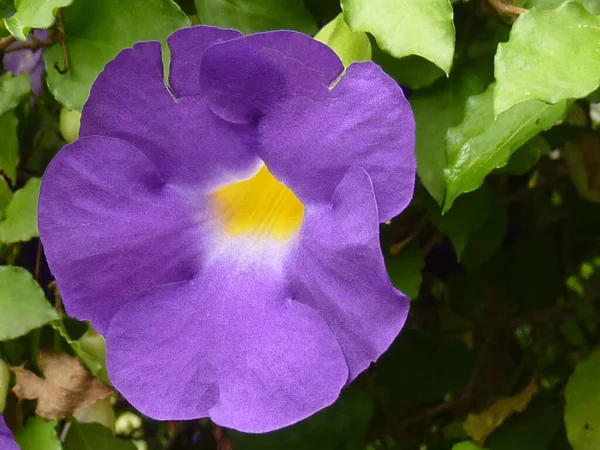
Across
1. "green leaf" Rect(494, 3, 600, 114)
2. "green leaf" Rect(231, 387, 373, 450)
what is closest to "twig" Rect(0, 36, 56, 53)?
"green leaf" Rect(494, 3, 600, 114)

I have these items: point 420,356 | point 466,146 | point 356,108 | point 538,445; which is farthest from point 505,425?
point 356,108

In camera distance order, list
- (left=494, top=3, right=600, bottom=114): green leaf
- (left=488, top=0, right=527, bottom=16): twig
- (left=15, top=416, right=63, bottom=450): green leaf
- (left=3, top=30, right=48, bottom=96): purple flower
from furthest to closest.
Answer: (left=3, top=30, right=48, bottom=96): purple flower
(left=15, top=416, right=63, bottom=450): green leaf
(left=488, top=0, right=527, bottom=16): twig
(left=494, top=3, right=600, bottom=114): green leaf

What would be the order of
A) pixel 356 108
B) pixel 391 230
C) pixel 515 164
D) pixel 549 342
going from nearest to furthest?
pixel 356 108 → pixel 515 164 → pixel 391 230 → pixel 549 342

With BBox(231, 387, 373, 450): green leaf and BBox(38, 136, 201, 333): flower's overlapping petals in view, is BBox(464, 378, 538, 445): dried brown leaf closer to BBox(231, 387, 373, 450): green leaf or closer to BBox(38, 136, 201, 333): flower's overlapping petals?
BBox(231, 387, 373, 450): green leaf

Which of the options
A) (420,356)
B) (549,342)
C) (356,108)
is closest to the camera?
(356,108)

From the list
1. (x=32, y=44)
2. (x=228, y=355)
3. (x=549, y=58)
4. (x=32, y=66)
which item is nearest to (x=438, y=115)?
(x=549, y=58)

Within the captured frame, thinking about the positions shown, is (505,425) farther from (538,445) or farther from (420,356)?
(420,356)

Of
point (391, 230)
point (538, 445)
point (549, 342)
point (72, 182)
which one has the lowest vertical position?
point (549, 342)

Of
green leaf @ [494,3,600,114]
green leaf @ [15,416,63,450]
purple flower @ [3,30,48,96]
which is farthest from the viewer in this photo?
purple flower @ [3,30,48,96]

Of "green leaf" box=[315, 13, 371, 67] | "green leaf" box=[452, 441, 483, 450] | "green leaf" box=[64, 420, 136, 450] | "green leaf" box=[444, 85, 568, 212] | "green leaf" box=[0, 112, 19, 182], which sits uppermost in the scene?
"green leaf" box=[315, 13, 371, 67]
